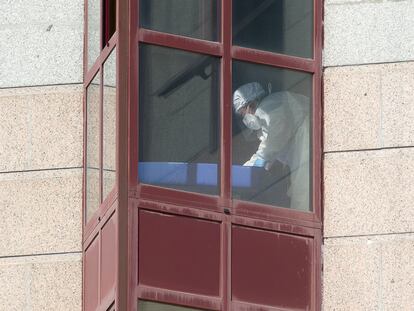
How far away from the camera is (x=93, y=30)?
1959 centimetres

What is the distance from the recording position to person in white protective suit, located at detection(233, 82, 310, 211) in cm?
1856

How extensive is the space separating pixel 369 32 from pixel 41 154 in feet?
10.0

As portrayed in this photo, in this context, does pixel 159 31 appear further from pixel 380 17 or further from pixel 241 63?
pixel 380 17

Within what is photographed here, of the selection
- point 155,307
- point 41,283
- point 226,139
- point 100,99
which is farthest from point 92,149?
point 155,307

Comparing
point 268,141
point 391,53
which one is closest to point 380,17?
point 391,53

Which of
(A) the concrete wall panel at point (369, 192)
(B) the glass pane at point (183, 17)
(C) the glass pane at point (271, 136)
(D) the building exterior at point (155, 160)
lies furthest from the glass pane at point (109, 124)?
(A) the concrete wall panel at point (369, 192)

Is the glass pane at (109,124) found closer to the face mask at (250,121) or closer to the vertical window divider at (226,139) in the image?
the vertical window divider at (226,139)

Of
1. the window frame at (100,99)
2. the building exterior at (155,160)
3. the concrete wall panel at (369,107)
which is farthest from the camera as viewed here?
the concrete wall panel at (369,107)

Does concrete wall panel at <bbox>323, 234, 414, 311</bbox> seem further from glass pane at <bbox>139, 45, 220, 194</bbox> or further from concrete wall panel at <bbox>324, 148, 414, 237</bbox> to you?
glass pane at <bbox>139, 45, 220, 194</bbox>

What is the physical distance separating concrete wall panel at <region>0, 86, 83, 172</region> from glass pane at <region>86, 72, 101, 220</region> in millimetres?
200

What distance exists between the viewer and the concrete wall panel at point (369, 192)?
18.8 metres

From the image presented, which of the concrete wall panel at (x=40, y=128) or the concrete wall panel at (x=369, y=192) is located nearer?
the concrete wall panel at (x=369, y=192)

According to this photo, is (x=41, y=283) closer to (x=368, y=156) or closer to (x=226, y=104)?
(x=226, y=104)

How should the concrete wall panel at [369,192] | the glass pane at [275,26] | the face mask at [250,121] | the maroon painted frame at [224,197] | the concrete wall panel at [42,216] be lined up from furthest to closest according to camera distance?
1. the concrete wall panel at [42,216]
2. the concrete wall panel at [369,192]
3. the glass pane at [275,26]
4. the face mask at [250,121]
5. the maroon painted frame at [224,197]
